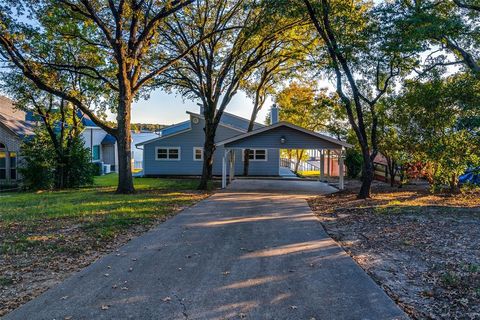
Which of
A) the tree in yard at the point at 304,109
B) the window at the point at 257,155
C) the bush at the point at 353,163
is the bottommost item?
the bush at the point at 353,163

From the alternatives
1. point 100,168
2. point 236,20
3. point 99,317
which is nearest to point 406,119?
point 236,20

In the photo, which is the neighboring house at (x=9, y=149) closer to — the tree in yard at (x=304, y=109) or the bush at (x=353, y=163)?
the tree in yard at (x=304, y=109)

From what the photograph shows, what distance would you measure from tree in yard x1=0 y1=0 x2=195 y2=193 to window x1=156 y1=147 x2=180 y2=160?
8.91m

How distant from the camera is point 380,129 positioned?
610 inches

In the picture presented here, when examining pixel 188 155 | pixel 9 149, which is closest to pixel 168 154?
pixel 188 155

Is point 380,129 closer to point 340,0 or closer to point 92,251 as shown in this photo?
point 340,0

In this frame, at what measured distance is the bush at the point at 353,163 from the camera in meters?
22.8

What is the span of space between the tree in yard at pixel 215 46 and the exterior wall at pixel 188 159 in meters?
6.32

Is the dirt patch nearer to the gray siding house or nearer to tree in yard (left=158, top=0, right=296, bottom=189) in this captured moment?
tree in yard (left=158, top=0, right=296, bottom=189)

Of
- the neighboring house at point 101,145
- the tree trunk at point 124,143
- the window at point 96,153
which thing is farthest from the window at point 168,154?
the tree trunk at point 124,143

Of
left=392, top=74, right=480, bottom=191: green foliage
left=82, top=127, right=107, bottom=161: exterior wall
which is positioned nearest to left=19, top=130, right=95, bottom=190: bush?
left=82, top=127, right=107, bottom=161: exterior wall

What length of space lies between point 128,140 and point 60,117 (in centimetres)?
744

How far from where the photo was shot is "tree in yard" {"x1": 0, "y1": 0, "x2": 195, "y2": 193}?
42.7 feet

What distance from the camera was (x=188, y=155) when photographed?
25.4 m
